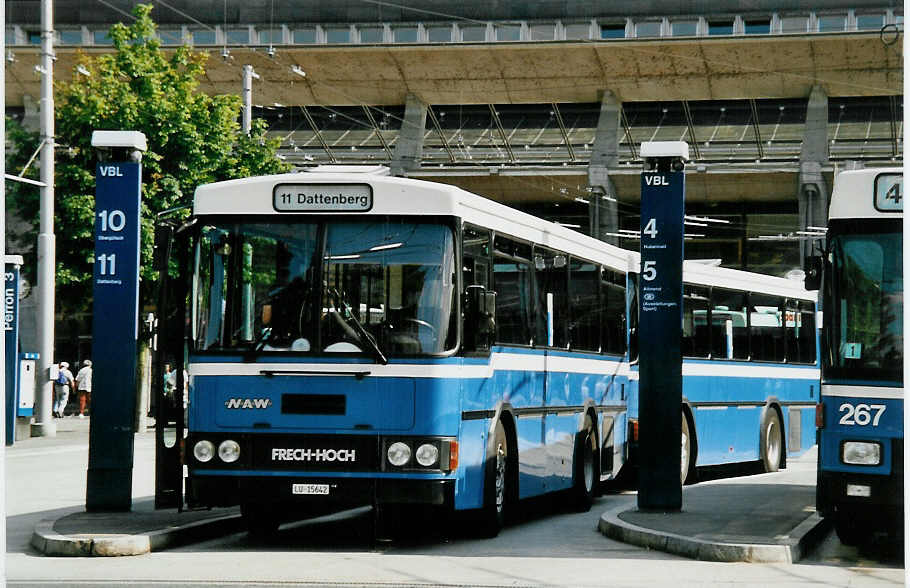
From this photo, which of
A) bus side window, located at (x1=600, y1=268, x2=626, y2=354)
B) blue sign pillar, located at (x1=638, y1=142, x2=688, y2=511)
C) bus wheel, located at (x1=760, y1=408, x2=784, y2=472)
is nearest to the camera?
blue sign pillar, located at (x1=638, y1=142, x2=688, y2=511)

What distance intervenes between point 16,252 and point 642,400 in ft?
77.7

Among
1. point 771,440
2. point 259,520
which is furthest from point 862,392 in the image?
point 771,440

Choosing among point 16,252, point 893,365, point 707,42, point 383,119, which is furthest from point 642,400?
point 383,119

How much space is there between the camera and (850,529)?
40.3ft

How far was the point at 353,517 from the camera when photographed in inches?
606

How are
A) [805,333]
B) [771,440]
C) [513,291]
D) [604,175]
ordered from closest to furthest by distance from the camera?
[513,291], [771,440], [805,333], [604,175]

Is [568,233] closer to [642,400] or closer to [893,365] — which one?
[642,400]

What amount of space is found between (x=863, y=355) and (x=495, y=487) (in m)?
3.23

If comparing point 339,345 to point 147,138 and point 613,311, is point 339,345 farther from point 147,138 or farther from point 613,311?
point 147,138

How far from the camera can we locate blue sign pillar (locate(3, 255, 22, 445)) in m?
26.5

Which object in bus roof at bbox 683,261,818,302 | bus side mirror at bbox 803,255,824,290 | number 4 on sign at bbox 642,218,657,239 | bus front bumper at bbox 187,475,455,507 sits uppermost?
number 4 on sign at bbox 642,218,657,239

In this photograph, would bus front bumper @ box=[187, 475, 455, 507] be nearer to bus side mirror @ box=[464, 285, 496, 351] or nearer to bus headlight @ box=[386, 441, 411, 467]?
bus headlight @ box=[386, 441, 411, 467]

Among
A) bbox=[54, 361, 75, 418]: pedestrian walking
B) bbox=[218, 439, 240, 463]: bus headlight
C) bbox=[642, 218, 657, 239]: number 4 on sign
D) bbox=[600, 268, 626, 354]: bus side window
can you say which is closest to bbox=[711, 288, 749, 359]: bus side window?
→ bbox=[600, 268, 626, 354]: bus side window

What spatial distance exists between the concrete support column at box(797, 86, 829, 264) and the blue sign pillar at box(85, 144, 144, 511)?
33.4 m
